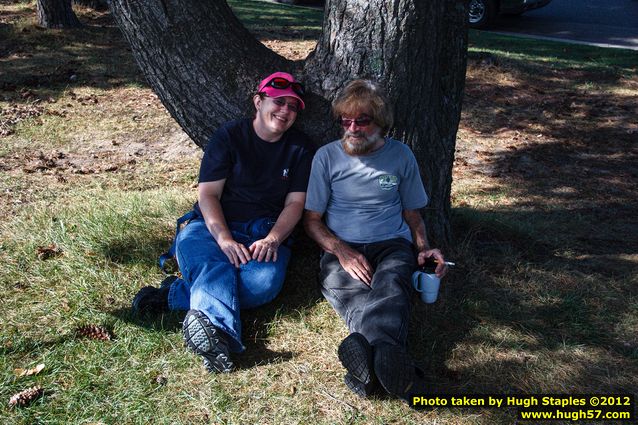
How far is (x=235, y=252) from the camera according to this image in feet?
12.2

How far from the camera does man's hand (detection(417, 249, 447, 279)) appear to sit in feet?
12.2

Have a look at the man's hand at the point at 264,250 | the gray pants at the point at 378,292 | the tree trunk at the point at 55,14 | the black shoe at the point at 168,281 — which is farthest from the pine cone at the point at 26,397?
the tree trunk at the point at 55,14

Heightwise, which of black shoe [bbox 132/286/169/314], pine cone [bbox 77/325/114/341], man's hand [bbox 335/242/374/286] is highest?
man's hand [bbox 335/242/374/286]

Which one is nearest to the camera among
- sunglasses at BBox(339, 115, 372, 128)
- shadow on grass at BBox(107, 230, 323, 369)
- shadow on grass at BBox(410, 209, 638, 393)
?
shadow on grass at BBox(410, 209, 638, 393)

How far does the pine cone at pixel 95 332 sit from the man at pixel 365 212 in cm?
122

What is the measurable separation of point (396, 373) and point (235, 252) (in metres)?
1.19

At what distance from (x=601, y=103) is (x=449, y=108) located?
5.59 meters

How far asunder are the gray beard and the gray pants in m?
0.55

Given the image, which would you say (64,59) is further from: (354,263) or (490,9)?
(490,9)

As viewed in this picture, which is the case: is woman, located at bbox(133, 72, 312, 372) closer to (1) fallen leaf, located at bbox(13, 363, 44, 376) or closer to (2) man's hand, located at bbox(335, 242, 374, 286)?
(2) man's hand, located at bbox(335, 242, 374, 286)

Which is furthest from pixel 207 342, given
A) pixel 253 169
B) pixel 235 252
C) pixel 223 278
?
pixel 253 169

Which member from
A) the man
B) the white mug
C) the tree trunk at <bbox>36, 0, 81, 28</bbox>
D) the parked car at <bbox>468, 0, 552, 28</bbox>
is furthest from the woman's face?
the parked car at <bbox>468, 0, 552, 28</bbox>

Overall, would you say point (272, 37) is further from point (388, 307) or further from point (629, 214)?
point (388, 307)

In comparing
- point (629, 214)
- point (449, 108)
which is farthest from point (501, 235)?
point (629, 214)
